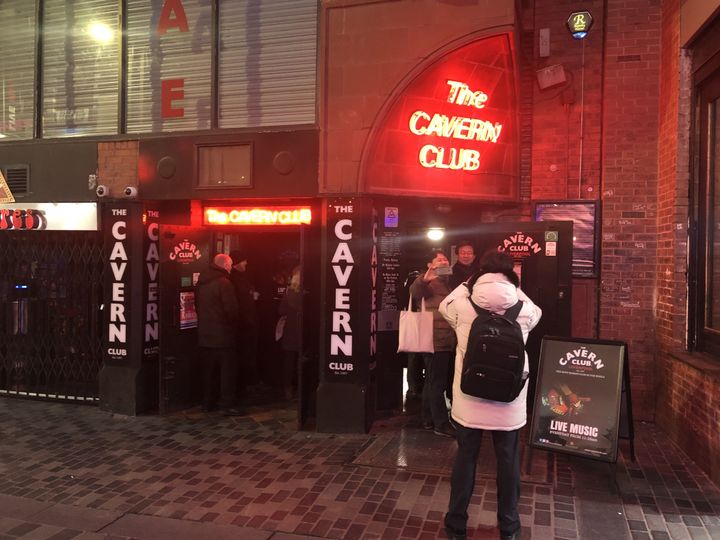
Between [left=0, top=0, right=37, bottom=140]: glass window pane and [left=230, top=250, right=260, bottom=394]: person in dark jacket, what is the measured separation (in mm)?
3314

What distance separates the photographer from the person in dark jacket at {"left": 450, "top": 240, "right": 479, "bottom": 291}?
6.36 m

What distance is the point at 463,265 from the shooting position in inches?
252

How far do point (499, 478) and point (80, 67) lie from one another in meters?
7.13

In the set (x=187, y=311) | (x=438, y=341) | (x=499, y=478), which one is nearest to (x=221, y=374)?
(x=187, y=311)

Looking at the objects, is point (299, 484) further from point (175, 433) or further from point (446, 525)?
point (175, 433)

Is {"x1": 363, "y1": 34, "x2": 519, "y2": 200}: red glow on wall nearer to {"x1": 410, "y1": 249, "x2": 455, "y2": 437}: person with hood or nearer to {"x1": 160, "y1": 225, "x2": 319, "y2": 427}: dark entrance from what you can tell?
{"x1": 410, "y1": 249, "x2": 455, "y2": 437}: person with hood

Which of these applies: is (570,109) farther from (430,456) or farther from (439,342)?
(430,456)

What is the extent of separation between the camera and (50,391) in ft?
25.7

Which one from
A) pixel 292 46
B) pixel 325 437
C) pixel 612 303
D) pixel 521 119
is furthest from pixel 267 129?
pixel 612 303

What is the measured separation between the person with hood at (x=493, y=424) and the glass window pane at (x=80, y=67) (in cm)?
560

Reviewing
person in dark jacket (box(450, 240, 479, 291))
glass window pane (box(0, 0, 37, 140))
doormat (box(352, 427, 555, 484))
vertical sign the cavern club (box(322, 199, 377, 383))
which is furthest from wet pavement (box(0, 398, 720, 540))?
glass window pane (box(0, 0, 37, 140))

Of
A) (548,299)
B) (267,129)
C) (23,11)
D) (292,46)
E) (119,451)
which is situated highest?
(23,11)

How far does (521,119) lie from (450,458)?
4133 millimetres

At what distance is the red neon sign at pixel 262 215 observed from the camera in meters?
7.30
